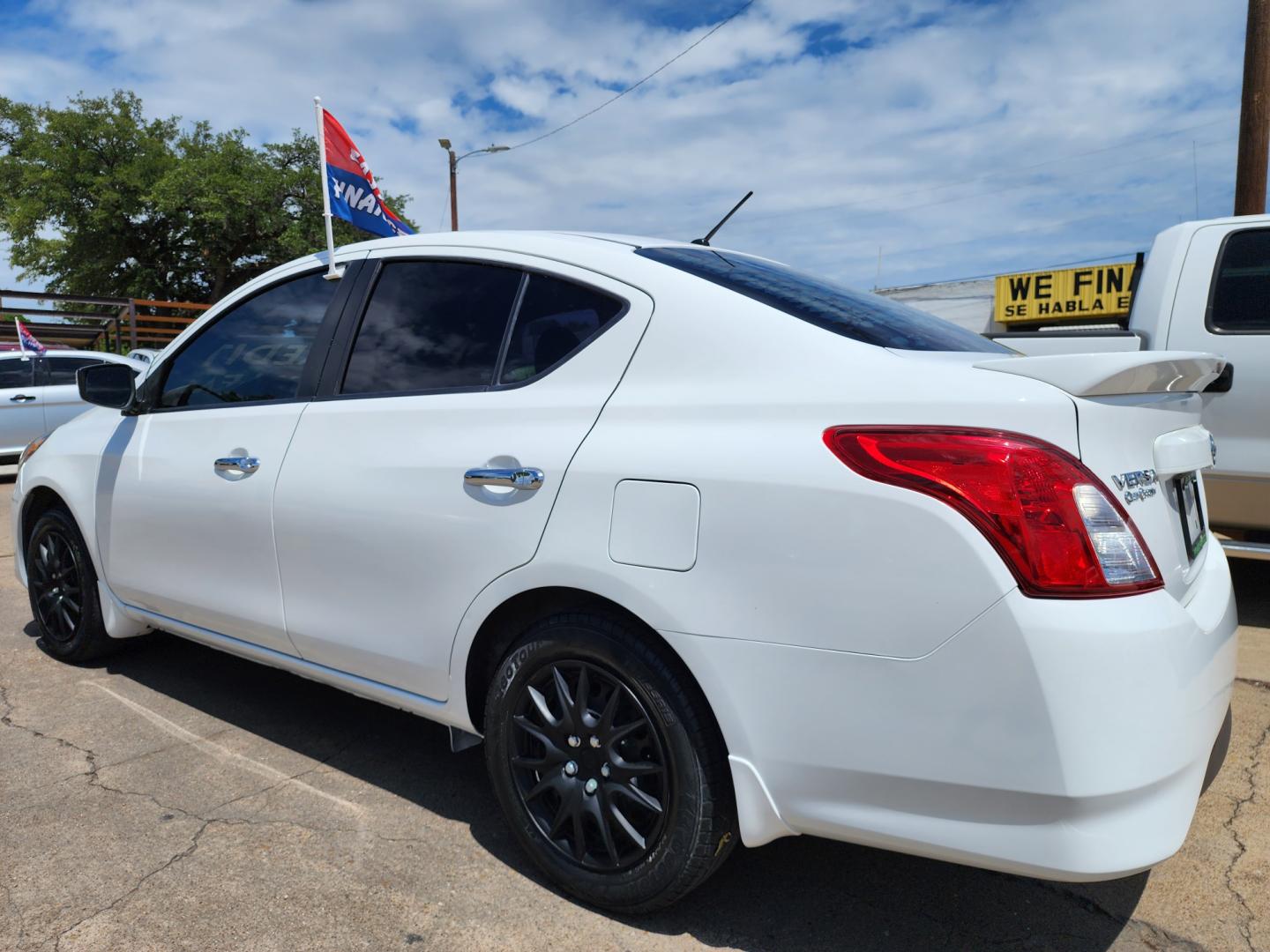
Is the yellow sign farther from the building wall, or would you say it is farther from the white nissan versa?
the white nissan versa

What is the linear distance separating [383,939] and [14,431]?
1225cm

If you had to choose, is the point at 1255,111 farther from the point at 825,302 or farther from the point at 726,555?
the point at 726,555

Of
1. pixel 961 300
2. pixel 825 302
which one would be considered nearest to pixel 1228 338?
pixel 825 302

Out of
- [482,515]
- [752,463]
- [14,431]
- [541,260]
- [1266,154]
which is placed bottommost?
[14,431]

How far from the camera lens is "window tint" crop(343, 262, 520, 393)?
263cm

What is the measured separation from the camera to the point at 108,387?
3.78 m

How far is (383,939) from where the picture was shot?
2.22 m

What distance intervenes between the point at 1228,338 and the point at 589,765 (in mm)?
4004

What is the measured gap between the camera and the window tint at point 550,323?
242cm

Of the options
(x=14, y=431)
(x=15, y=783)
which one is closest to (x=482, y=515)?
(x=15, y=783)

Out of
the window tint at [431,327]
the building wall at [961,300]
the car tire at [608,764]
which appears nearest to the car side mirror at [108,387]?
the window tint at [431,327]

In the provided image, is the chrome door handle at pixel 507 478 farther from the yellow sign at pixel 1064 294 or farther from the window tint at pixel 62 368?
the yellow sign at pixel 1064 294

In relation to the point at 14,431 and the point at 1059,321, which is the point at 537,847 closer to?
the point at 14,431

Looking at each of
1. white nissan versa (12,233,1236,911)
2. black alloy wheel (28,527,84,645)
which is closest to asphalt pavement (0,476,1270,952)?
white nissan versa (12,233,1236,911)
